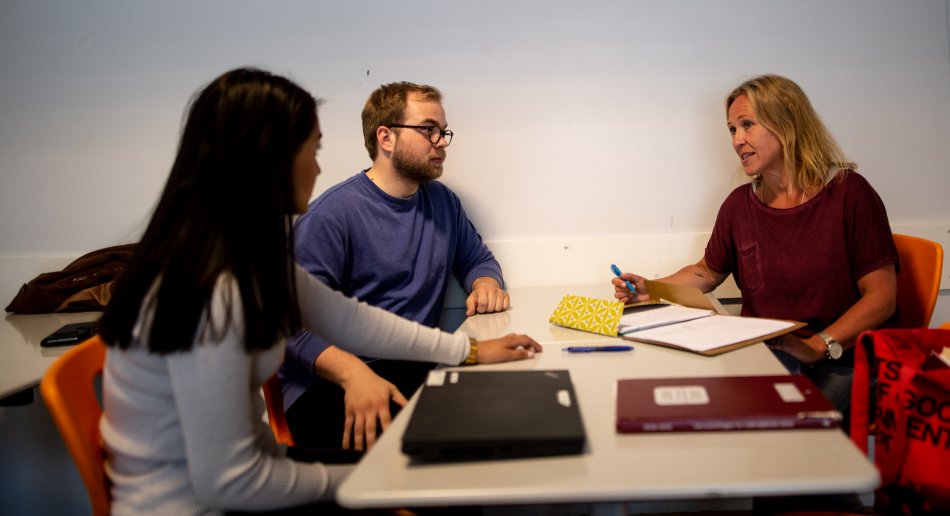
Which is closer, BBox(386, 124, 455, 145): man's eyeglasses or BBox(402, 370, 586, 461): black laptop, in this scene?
BBox(402, 370, 586, 461): black laptop

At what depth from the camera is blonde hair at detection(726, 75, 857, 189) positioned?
178cm

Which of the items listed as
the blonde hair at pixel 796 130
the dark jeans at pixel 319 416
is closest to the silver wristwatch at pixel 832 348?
the blonde hair at pixel 796 130

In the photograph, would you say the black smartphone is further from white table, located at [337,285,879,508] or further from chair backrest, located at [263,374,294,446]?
white table, located at [337,285,879,508]

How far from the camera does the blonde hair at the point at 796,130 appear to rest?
1782mm

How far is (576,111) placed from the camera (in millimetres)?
2193

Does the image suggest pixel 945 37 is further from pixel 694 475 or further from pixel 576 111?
pixel 694 475

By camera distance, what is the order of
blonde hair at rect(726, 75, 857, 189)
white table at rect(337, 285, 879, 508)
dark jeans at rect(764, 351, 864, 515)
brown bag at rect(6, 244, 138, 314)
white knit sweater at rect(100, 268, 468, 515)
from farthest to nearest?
brown bag at rect(6, 244, 138, 314) < blonde hair at rect(726, 75, 857, 189) < dark jeans at rect(764, 351, 864, 515) < white knit sweater at rect(100, 268, 468, 515) < white table at rect(337, 285, 879, 508)

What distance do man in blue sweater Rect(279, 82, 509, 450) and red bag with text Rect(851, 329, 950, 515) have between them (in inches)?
37.8

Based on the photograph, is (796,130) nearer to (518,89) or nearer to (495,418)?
(518,89)

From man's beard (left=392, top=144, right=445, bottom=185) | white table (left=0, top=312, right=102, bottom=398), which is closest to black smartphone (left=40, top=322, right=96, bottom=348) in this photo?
white table (left=0, top=312, right=102, bottom=398)

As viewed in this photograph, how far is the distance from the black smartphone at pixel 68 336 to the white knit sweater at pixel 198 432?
80cm

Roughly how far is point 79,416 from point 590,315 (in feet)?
3.49

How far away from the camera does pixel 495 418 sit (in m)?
0.94

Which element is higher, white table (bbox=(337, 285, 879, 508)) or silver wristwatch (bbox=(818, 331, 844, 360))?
white table (bbox=(337, 285, 879, 508))
